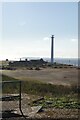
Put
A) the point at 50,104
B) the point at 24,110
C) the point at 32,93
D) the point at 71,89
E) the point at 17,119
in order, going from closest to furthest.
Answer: the point at 17,119, the point at 24,110, the point at 50,104, the point at 32,93, the point at 71,89

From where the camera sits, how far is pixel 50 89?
1066 cm

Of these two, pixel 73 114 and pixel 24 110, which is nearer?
pixel 73 114

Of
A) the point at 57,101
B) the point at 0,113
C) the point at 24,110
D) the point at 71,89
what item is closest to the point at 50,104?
the point at 57,101

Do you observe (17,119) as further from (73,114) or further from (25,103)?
(25,103)

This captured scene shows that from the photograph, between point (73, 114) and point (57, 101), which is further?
point (57, 101)

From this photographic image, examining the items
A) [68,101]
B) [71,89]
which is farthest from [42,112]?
[71,89]

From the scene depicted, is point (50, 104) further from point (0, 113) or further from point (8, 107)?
point (0, 113)

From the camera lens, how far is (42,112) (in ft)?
21.7

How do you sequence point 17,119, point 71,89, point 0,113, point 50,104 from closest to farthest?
1. point 17,119
2. point 0,113
3. point 50,104
4. point 71,89

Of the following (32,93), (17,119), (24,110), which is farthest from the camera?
(32,93)

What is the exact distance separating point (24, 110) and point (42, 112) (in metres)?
0.51

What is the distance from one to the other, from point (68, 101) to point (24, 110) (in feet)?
5.07

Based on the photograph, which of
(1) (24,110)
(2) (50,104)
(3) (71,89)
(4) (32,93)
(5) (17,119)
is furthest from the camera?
(3) (71,89)

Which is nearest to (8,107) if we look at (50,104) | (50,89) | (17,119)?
(50,104)
